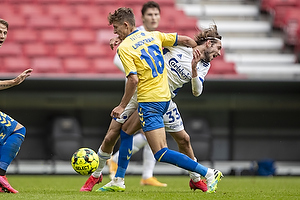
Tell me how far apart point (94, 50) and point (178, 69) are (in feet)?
21.2

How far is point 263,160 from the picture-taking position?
1016 centimetres

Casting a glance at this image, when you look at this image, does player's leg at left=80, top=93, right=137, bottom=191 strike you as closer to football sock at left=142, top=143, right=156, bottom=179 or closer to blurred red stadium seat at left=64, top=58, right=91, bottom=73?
football sock at left=142, top=143, right=156, bottom=179

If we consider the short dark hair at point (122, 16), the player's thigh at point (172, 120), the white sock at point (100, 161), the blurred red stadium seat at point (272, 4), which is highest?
the blurred red stadium seat at point (272, 4)

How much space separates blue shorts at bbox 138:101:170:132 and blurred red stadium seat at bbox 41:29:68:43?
7.36m

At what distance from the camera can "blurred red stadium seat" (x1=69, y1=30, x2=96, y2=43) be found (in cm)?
1212

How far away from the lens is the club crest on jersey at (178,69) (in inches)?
219

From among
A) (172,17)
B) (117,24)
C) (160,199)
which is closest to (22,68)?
(172,17)

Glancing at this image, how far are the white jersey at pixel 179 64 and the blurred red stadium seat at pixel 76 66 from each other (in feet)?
19.0

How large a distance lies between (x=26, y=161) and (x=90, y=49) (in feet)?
9.31

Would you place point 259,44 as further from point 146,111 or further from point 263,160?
point 146,111

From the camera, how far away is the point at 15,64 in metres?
10.9

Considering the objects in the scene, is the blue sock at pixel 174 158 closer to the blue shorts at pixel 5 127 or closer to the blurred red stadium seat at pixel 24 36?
the blue shorts at pixel 5 127

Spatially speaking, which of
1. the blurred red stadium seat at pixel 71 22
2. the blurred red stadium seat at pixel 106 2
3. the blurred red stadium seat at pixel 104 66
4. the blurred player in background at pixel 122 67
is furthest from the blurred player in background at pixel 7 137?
the blurred red stadium seat at pixel 106 2

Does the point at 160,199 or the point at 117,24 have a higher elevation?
the point at 117,24
